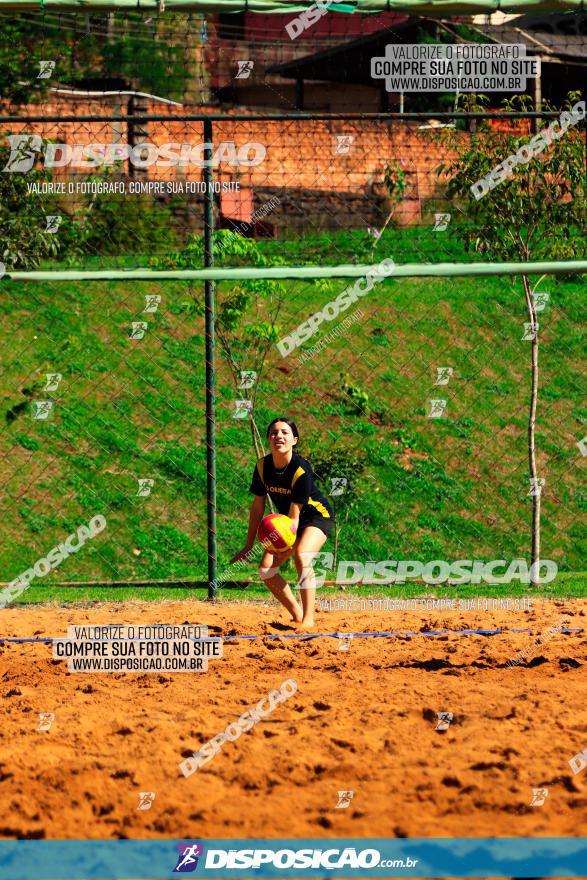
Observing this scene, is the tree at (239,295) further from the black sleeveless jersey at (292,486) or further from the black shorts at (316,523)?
the black shorts at (316,523)

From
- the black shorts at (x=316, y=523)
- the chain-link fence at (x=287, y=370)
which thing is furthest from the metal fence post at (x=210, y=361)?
the black shorts at (x=316, y=523)

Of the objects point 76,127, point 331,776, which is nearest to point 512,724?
point 331,776

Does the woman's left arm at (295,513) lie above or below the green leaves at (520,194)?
below

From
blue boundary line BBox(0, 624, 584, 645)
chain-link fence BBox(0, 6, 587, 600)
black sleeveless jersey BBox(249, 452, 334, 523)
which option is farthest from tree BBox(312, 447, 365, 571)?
blue boundary line BBox(0, 624, 584, 645)

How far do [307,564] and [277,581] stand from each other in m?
0.24

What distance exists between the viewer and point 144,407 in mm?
11820

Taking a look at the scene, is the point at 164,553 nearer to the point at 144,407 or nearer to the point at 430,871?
the point at 144,407

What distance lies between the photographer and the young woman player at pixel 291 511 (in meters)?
7.30

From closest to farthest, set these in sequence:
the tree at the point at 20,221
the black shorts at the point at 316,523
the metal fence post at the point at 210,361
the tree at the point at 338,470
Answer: the black shorts at the point at 316,523 → the metal fence post at the point at 210,361 → the tree at the point at 338,470 → the tree at the point at 20,221

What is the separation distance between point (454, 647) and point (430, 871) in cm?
307

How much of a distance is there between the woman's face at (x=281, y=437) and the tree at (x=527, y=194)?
2.56 meters

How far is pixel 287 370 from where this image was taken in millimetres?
12750

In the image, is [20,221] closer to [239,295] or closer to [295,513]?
[239,295]

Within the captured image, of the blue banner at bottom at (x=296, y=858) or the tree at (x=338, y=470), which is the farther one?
the tree at (x=338, y=470)
